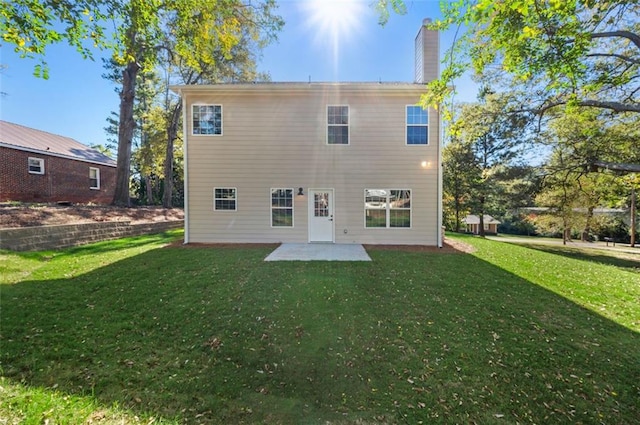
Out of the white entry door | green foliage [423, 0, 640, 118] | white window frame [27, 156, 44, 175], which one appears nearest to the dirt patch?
white window frame [27, 156, 44, 175]

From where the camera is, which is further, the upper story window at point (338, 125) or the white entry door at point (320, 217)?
the white entry door at point (320, 217)

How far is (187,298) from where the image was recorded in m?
4.53

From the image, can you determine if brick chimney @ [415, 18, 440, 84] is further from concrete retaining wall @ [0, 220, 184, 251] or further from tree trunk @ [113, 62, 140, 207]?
tree trunk @ [113, 62, 140, 207]

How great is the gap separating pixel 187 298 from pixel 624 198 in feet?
86.3

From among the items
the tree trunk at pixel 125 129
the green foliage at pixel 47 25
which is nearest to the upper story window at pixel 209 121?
A: the green foliage at pixel 47 25

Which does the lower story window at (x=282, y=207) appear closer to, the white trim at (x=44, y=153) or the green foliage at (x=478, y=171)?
the green foliage at (x=478, y=171)

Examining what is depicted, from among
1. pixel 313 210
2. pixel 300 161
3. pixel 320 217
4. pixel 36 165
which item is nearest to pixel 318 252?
pixel 320 217

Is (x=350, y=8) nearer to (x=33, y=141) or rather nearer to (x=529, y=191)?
(x=529, y=191)

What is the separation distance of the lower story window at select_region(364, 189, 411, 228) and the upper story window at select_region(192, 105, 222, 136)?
5.81 m

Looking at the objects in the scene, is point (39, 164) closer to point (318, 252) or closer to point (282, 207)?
point (282, 207)

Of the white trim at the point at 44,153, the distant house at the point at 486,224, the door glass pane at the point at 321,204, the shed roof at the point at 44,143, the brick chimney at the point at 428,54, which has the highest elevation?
the brick chimney at the point at 428,54

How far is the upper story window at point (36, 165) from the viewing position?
14.6 metres

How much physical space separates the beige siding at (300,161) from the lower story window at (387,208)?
179 millimetres

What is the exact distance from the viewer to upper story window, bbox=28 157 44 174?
574 inches
